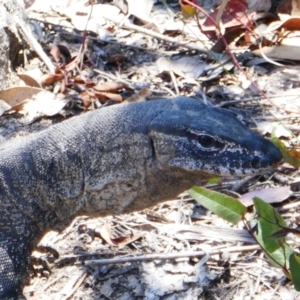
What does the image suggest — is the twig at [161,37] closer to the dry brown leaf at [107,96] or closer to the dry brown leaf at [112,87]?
the dry brown leaf at [112,87]

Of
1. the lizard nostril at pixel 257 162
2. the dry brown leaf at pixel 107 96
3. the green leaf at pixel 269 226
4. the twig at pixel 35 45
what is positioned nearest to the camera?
the green leaf at pixel 269 226

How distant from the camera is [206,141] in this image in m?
3.38

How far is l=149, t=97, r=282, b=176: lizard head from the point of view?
330 centimetres

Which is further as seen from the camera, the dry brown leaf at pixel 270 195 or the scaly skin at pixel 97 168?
the dry brown leaf at pixel 270 195

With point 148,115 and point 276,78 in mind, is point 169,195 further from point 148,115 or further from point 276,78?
point 276,78

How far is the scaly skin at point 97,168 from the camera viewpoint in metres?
3.47

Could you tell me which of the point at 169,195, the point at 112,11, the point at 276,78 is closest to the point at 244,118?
the point at 276,78

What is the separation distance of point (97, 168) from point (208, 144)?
1.81 ft

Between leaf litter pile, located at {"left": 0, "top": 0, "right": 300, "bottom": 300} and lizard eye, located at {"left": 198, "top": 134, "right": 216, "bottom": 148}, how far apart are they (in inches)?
9.2

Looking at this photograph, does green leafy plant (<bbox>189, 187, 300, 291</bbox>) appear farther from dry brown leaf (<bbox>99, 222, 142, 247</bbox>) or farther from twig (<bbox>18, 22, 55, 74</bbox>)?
twig (<bbox>18, 22, 55, 74</bbox>)

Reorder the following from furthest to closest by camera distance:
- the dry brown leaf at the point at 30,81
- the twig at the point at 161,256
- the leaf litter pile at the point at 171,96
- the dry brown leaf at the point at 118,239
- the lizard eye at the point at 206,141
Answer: the dry brown leaf at the point at 30,81
the dry brown leaf at the point at 118,239
the twig at the point at 161,256
the leaf litter pile at the point at 171,96
the lizard eye at the point at 206,141

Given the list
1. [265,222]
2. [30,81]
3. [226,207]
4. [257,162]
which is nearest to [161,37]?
[30,81]

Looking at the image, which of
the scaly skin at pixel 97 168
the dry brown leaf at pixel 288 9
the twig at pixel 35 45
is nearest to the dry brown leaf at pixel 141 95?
the twig at pixel 35 45

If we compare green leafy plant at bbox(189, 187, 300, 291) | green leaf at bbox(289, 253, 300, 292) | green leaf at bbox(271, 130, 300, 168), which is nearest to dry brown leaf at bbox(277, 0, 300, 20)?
green leaf at bbox(271, 130, 300, 168)
